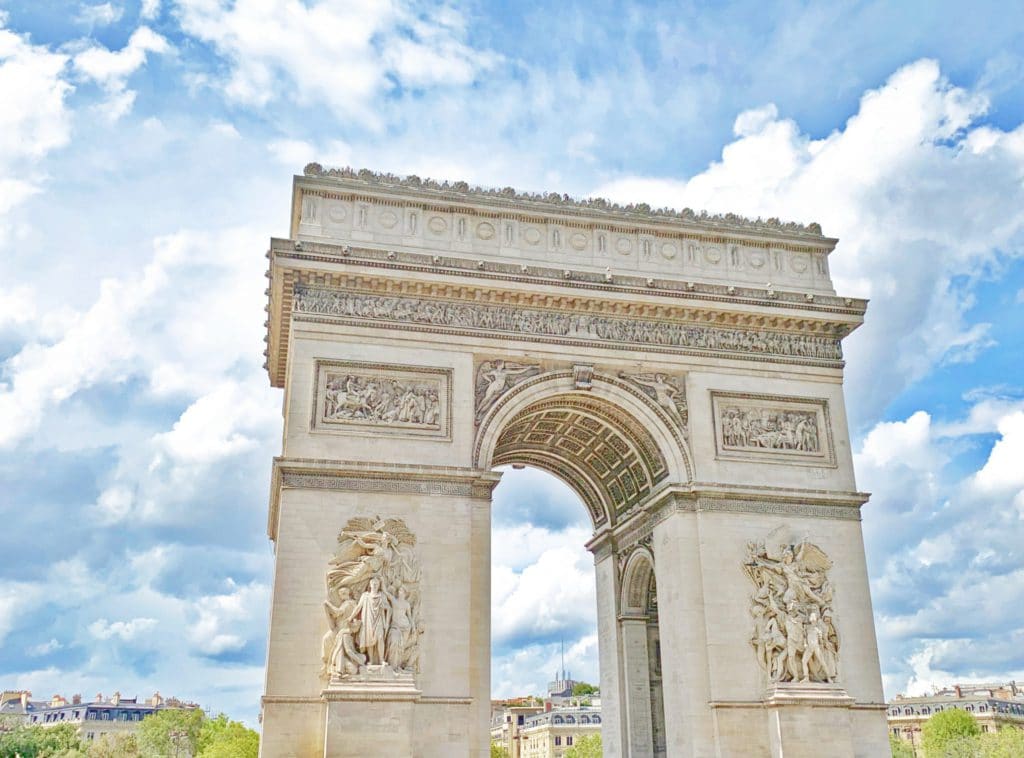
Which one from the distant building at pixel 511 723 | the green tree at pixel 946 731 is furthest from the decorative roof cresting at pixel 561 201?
the distant building at pixel 511 723

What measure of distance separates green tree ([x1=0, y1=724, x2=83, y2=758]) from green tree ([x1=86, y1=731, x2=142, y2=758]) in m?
7.76

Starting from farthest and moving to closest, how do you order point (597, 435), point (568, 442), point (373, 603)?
point (568, 442)
point (597, 435)
point (373, 603)

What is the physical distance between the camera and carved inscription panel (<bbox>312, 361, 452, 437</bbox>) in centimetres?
2109

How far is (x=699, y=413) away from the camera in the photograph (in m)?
23.1

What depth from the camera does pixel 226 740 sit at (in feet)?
203

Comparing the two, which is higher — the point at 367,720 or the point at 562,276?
the point at 562,276

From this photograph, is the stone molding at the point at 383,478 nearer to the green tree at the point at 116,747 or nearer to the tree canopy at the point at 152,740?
the tree canopy at the point at 152,740

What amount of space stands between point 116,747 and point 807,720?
5848 cm

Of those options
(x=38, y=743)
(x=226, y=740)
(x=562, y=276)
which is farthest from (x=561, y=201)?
(x=226, y=740)

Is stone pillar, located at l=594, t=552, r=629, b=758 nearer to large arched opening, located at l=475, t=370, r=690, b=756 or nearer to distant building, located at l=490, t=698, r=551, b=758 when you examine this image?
large arched opening, located at l=475, t=370, r=690, b=756

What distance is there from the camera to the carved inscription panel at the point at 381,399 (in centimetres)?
2109

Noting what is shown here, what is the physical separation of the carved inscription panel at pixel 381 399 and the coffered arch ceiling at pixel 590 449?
1.72 meters

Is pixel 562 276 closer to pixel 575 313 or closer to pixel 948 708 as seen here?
pixel 575 313

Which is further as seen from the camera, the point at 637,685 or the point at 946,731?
the point at 946,731
